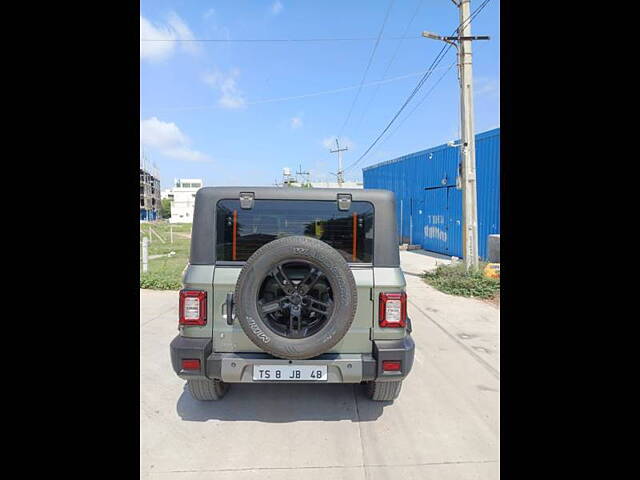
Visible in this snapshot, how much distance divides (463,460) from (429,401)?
30.9 inches

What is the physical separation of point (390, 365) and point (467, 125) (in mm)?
7751

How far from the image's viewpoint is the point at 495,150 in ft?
36.7

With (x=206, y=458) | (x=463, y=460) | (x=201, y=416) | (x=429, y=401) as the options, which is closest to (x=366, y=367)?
(x=463, y=460)

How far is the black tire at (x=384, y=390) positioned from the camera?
2.81 metres

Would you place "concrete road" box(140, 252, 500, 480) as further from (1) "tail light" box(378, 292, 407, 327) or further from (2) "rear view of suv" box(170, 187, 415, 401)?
(1) "tail light" box(378, 292, 407, 327)

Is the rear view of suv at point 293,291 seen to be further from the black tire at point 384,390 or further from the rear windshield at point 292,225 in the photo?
the black tire at point 384,390

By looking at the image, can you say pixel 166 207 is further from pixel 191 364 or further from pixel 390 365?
pixel 390 365

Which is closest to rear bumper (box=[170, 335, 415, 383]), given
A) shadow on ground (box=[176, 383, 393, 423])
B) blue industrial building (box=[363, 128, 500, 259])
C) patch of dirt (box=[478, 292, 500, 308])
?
shadow on ground (box=[176, 383, 393, 423])

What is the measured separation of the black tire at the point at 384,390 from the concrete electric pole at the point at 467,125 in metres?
6.44

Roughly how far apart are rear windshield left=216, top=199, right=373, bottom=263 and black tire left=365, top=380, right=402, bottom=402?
1135mm

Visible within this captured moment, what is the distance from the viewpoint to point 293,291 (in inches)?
91.6

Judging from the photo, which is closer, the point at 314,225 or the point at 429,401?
the point at 314,225
